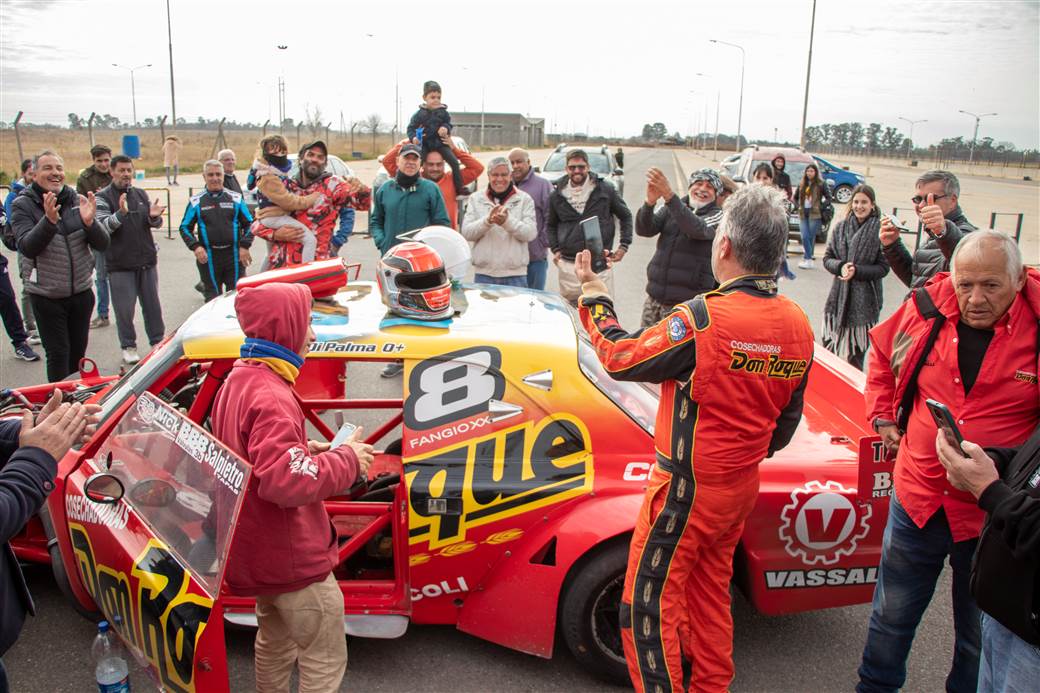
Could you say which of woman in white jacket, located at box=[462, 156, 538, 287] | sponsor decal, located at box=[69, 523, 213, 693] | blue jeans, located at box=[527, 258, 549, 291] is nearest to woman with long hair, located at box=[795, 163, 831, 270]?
blue jeans, located at box=[527, 258, 549, 291]

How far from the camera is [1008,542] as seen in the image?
77.4 inches

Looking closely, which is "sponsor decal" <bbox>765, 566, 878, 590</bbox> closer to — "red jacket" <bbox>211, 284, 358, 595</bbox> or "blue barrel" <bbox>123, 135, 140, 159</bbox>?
"red jacket" <bbox>211, 284, 358, 595</bbox>

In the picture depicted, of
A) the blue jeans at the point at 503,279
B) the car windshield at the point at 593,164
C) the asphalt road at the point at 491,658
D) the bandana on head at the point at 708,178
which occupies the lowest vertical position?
the asphalt road at the point at 491,658

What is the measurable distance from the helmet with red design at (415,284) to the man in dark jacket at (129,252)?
4201 millimetres

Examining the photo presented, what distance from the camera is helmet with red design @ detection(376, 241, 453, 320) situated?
11.6 feet

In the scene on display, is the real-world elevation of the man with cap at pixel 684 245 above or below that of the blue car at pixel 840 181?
below

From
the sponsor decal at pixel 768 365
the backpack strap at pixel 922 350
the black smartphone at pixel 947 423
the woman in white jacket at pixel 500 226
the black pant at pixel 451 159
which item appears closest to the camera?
the black smartphone at pixel 947 423

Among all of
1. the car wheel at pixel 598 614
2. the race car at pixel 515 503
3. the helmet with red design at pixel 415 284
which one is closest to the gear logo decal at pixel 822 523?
the race car at pixel 515 503

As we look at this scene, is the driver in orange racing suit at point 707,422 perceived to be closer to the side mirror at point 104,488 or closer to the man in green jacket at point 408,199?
the side mirror at point 104,488

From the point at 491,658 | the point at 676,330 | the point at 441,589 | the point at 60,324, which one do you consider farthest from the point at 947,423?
the point at 60,324

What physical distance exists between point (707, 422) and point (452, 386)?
109 centimetres

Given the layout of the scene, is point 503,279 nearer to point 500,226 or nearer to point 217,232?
point 500,226

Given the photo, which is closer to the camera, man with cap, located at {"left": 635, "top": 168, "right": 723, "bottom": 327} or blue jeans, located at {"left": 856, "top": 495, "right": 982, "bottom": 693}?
blue jeans, located at {"left": 856, "top": 495, "right": 982, "bottom": 693}

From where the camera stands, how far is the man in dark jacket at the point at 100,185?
8562 millimetres
